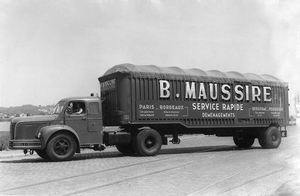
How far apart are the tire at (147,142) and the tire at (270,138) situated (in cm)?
567

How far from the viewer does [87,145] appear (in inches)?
601

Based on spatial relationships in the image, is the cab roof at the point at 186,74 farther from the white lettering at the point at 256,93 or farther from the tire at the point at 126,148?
the tire at the point at 126,148

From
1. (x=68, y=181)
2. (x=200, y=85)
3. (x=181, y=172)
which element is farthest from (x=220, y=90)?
(x=68, y=181)

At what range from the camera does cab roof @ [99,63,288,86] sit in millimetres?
16156

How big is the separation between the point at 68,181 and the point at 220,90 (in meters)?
10.2

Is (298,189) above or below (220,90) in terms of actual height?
below

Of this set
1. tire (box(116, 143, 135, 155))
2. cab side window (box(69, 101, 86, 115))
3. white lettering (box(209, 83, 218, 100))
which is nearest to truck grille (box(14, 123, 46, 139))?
cab side window (box(69, 101, 86, 115))

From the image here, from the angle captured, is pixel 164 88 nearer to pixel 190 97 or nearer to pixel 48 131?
pixel 190 97

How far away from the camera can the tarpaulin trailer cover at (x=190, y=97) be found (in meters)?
16.0

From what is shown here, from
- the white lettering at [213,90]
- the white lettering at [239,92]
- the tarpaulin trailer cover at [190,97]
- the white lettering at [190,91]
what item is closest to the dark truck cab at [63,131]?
the tarpaulin trailer cover at [190,97]

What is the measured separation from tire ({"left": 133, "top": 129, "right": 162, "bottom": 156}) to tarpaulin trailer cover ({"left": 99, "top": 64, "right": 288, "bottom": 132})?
16.3 inches

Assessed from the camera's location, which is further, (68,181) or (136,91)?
(136,91)

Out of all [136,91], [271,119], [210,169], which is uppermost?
[136,91]

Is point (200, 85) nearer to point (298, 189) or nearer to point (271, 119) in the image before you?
point (271, 119)
